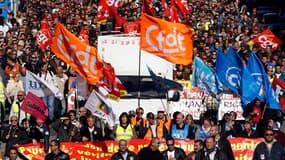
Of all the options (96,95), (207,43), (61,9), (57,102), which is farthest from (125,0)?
(96,95)

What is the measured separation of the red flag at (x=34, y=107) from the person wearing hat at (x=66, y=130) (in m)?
0.31

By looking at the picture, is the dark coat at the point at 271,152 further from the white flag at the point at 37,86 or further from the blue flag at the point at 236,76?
the white flag at the point at 37,86

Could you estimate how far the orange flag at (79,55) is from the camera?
23.7 meters

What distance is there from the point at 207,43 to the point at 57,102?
891cm

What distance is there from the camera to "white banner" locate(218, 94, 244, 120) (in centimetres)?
2573

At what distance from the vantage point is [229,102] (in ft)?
84.8

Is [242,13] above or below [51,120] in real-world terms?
above

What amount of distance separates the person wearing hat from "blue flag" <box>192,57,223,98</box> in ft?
11.4

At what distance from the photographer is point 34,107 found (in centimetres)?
2350

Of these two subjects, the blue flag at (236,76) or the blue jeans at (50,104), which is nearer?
the blue flag at (236,76)

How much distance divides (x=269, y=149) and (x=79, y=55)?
4382 millimetres

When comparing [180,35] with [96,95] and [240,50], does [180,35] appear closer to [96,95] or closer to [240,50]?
[96,95]

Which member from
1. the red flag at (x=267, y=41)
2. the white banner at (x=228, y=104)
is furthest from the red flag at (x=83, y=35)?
the white banner at (x=228, y=104)

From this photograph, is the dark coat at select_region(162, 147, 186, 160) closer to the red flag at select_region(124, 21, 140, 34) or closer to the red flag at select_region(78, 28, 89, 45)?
the red flag at select_region(78, 28, 89, 45)
